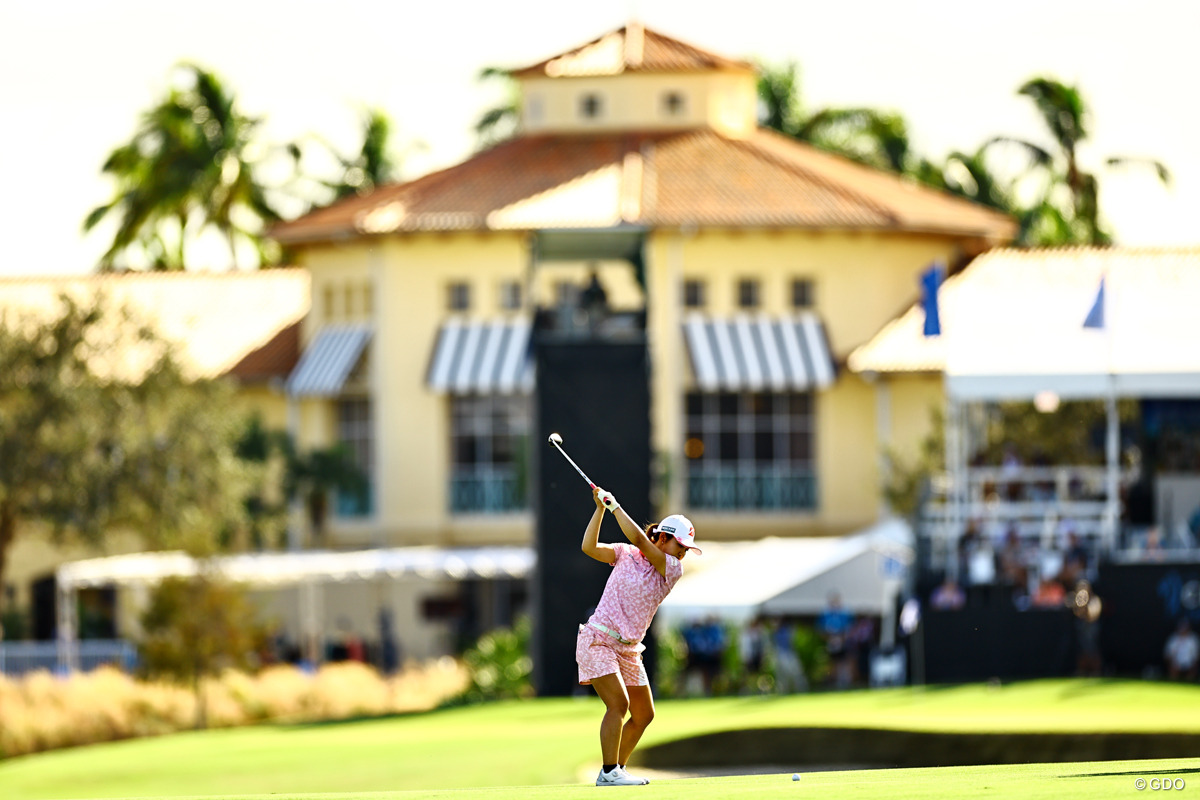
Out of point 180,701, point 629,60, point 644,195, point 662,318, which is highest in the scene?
point 629,60

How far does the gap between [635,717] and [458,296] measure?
102ft

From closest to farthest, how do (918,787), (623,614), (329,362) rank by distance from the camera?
(918,787), (623,614), (329,362)

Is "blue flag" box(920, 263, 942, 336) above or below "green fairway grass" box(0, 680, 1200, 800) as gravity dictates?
above

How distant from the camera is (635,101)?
Result: 4509cm

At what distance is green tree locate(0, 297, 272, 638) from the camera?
112ft

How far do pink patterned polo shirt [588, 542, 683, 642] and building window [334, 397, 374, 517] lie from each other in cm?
3112

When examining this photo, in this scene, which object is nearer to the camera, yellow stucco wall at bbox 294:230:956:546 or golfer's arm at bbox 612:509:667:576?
golfer's arm at bbox 612:509:667:576

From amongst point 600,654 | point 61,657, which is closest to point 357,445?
point 61,657

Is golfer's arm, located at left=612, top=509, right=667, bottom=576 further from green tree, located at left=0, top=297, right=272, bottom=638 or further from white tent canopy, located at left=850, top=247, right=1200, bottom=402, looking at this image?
green tree, located at left=0, top=297, right=272, bottom=638

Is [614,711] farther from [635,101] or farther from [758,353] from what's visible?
[635,101]

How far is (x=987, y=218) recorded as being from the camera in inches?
1754

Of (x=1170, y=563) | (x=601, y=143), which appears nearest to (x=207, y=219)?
(x=601, y=143)

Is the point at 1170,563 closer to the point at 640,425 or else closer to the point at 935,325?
the point at 935,325

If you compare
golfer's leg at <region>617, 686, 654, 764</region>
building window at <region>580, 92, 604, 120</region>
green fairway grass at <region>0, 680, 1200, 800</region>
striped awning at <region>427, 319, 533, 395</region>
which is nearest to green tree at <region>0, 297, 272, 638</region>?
striped awning at <region>427, 319, 533, 395</region>
